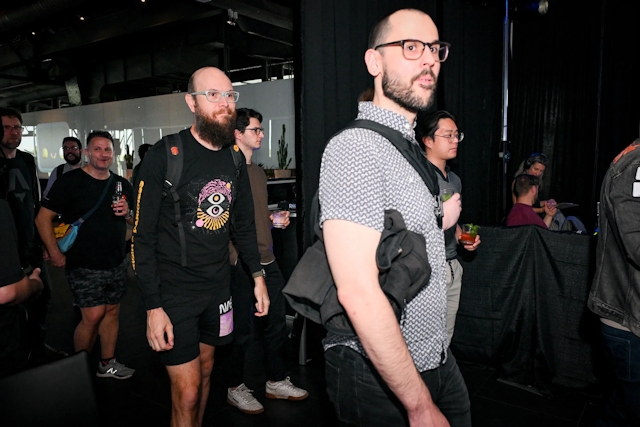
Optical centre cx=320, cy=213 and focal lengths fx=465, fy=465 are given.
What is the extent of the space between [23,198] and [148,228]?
194 centimetres

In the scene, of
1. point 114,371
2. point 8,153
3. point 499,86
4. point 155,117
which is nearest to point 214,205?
point 114,371

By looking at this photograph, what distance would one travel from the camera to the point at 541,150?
6363 mm

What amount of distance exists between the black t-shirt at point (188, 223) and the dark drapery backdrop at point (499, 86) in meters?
0.70

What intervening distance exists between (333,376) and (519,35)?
638 cm

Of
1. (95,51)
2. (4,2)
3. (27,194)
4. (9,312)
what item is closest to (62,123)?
(95,51)

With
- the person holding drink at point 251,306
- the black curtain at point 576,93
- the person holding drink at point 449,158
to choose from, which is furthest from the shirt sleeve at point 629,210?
the black curtain at point 576,93

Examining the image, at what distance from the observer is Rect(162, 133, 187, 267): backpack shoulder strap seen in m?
1.91

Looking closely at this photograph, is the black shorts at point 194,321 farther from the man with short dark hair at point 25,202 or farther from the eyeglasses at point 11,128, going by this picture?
the eyeglasses at point 11,128

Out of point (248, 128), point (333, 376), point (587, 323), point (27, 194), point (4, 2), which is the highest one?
point (4, 2)

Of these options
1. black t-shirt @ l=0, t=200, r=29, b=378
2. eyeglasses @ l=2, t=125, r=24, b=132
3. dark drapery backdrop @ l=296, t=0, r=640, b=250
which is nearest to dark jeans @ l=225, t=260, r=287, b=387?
dark drapery backdrop @ l=296, t=0, r=640, b=250

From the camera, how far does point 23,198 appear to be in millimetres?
3225

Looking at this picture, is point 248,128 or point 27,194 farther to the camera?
point 27,194

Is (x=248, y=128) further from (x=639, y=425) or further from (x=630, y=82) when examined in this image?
(x=630, y=82)

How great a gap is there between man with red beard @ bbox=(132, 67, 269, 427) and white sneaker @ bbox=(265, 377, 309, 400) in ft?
2.59
